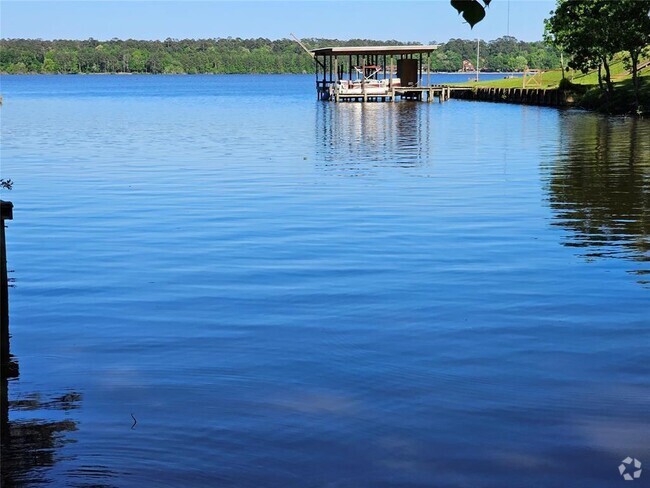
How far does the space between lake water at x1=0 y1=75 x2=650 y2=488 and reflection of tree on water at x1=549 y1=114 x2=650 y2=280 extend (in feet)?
0.42

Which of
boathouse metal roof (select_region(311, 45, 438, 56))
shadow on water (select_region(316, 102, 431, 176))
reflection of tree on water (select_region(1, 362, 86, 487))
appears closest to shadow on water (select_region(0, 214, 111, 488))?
reflection of tree on water (select_region(1, 362, 86, 487))

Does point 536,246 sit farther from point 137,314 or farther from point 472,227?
point 137,314

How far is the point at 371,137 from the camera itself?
47.2 metres

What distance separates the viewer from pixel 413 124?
57500mm

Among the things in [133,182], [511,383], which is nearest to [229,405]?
[511,383]

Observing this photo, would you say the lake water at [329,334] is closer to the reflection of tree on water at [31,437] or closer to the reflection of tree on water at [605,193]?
the reflection of tree on water at [31,437]

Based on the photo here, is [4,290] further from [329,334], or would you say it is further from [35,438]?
[329,334]

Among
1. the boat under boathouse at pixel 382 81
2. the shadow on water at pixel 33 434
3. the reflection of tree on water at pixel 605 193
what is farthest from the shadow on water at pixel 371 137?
the shadow on water at pixel 33 434

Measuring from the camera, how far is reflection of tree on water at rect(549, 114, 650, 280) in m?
17.5

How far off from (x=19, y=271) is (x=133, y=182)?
12676 millimetres

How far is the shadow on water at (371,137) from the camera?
34.2 meters

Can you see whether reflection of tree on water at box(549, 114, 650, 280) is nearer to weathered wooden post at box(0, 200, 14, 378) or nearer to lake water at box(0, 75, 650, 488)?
lake water at box(0, 75, 650, 488)

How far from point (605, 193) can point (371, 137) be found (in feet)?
77.3

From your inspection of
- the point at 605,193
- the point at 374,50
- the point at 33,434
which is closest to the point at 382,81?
the point at 374,50
